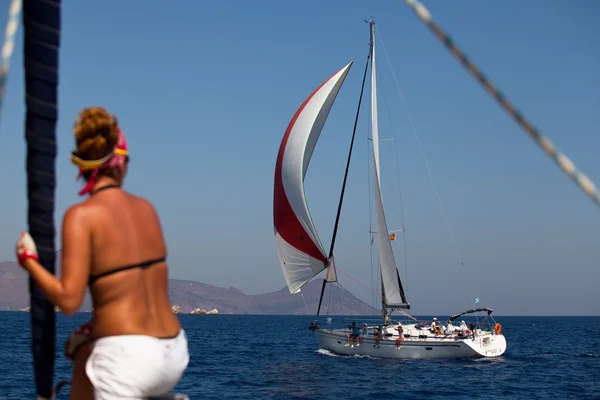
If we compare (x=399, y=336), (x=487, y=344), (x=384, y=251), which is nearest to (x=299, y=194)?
(x=384, y=251)

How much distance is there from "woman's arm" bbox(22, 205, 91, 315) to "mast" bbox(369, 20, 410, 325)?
31.6m

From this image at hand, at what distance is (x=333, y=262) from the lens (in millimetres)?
33781

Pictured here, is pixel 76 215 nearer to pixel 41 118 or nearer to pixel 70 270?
pixel 70 270

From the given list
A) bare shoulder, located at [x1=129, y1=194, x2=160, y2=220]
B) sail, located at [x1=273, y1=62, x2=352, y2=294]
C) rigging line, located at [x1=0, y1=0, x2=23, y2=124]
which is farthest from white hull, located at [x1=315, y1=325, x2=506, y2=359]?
rigging line, located at [x1=0, y1=0, x2=23, y2=124]

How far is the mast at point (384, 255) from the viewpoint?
33.5 meters

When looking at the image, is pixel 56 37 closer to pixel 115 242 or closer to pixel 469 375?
pixel 115 242

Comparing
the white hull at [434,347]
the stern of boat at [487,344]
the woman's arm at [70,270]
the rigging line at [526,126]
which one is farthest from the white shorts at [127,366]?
the stern of boat at [487,344]

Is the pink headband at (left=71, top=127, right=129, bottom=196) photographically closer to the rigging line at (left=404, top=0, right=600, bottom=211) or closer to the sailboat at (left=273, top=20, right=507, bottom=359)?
the rigging line at (left=404, top=0, right=600, bottom=211)

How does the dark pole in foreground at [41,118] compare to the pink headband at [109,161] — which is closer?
the dark pole in foreground at [41,118]

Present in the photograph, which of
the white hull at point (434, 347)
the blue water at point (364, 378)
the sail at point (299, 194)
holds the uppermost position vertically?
the sail at point (299, 194)

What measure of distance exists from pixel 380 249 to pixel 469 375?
7818mm

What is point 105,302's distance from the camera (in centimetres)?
212

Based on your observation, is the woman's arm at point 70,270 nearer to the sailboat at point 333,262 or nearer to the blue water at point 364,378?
the blue water at point 364,378

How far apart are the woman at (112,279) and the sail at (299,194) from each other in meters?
29.5
